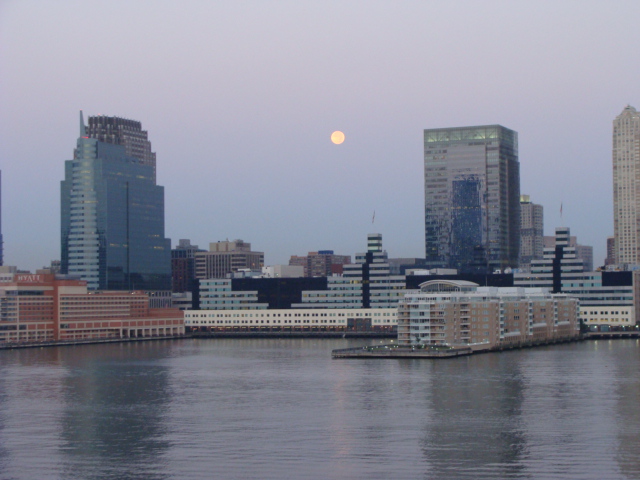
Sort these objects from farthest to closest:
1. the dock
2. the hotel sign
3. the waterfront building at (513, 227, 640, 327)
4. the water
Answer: the waterfront building at (513, 227, 640, 327) → the hotel sign → the dock → the water

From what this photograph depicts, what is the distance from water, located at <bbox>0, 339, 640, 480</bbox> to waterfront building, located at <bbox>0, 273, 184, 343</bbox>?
5301 centimetres

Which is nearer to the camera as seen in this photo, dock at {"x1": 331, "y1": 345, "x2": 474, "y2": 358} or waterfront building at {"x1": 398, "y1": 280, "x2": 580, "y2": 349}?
dock at {"x1": 331, "y1": 345, "x2": 474, "y2": 358}

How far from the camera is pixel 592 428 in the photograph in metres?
63.4

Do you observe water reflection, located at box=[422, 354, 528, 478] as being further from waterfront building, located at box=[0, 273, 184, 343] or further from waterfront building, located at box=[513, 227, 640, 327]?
waterfront building, located at box=[513, 227, 640, 327]

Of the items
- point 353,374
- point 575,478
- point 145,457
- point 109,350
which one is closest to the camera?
point 575,478

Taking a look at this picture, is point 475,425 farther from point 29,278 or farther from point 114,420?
point 29,278

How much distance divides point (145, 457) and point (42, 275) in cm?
12574

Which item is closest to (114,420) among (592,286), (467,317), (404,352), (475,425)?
(475,425)

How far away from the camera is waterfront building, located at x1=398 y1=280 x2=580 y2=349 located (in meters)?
127

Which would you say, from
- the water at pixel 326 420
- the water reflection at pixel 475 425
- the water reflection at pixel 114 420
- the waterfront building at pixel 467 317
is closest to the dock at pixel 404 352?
the waterfront building at pixel 467 317

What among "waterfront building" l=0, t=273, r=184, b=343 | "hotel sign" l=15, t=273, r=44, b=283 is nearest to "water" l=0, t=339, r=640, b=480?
"waterfront building" l=0, t=273, r=184, b=343

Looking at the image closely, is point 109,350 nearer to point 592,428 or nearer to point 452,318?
point 452,318

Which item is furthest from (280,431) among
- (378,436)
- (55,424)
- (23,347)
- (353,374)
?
(23,347)

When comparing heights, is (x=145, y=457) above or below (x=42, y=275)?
below
